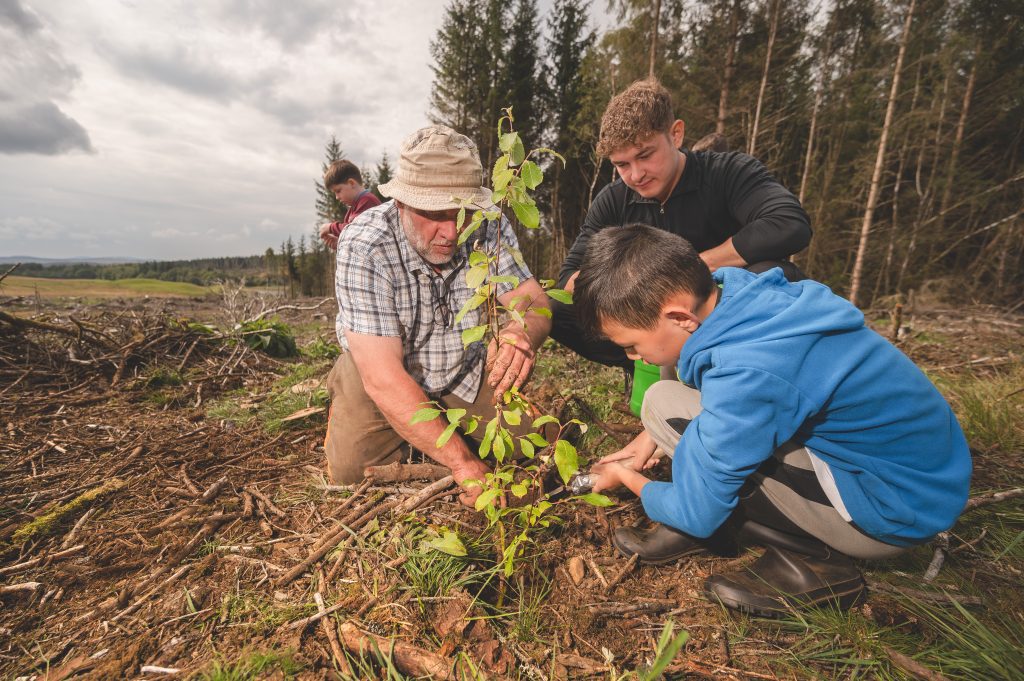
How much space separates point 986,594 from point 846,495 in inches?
29.7

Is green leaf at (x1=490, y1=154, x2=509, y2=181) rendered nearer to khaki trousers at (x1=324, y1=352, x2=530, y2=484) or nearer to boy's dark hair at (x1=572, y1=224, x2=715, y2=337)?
boy's dark hair at (x1=572, y1=224, x2=715, y2=337)

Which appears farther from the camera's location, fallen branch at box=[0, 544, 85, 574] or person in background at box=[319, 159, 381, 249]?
person in background at box=[319, 159, 381, 249]

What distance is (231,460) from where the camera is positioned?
8.32ft

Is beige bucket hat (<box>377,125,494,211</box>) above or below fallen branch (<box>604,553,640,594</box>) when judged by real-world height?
above

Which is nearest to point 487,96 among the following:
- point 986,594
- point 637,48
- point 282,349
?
point 637,48

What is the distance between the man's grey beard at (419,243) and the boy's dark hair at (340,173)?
4.94 metres

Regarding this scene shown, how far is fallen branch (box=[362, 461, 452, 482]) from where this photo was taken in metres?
2.12

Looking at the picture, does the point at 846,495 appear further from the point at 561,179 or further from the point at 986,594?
the point at 561,179

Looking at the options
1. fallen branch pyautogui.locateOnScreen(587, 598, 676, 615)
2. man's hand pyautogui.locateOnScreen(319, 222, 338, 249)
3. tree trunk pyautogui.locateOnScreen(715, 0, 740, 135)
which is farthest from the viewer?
tree trunk pyautogui.locateOnScreen(715, 0, 740, 135)

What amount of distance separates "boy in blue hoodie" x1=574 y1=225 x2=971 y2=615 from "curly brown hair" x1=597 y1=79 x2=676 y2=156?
1276 mm

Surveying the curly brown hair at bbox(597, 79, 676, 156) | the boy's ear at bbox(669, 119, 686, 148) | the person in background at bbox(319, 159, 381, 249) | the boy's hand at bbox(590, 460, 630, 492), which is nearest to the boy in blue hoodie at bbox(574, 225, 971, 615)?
the boy's hand at bbox(590, 460, 630, 492)

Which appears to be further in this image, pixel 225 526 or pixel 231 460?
pixel 231 460

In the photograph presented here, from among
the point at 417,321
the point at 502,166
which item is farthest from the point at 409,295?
the point at 502,166

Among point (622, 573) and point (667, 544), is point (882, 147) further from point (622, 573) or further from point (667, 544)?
point (622, 573)
